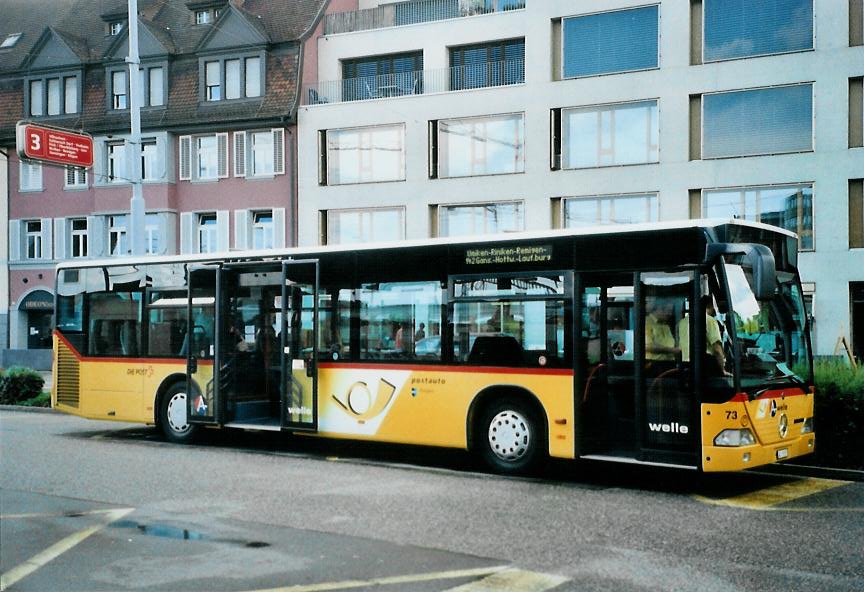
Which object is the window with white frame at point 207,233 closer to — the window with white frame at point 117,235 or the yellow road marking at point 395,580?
the window with white frame at point 117,235

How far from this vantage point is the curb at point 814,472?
11586 millimetres

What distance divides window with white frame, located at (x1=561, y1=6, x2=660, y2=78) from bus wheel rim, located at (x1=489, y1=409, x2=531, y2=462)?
24.9 metres

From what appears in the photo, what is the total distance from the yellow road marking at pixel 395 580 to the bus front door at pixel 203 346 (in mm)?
8329

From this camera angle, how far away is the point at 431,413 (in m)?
12.7

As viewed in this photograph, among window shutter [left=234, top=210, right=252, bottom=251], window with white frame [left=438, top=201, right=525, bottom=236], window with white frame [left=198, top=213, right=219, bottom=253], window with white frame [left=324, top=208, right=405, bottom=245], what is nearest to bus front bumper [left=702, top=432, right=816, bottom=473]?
window with white frame [left=438, top=201, right=525, bottom=236]

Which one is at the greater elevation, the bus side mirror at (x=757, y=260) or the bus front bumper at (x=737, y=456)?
the bus side mirror at (x=757, y=260)

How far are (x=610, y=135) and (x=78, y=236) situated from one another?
75.9 ft

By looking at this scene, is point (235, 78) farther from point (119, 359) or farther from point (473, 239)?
point (473, 239)

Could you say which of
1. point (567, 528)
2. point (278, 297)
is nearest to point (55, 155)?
point (278, 297)

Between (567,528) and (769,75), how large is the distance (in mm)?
27364

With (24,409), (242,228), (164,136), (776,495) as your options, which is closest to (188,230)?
(242,228)

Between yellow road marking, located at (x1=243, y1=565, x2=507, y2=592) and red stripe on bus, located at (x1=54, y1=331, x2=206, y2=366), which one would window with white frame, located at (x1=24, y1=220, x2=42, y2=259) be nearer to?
red stripe on bus, located at (x1=54, y1=331, x2=206, y2=366)

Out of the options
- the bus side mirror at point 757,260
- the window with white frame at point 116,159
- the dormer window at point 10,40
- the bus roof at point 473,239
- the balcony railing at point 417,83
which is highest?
the dormer window at point 10,40

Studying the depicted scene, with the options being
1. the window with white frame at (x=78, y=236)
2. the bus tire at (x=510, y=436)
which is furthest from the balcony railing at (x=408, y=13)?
the bus tire at (x=510, y=436)
